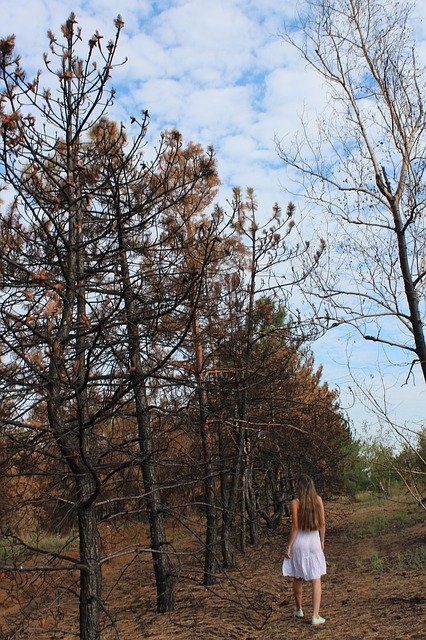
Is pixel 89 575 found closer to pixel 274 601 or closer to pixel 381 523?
pixel 274 601

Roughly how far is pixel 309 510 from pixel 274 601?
7.60 feet

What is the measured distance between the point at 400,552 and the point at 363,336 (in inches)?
214

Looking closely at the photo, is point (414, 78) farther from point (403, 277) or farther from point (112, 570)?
point (112, 570)

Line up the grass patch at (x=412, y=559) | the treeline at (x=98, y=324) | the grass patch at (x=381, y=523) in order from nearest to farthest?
1. the treeline at (x=98, y=324)
2. the grass patch at (x=412, y=559)
3. the grass patch at (x=381, y=523)

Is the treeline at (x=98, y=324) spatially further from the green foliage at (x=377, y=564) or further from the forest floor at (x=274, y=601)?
the green foliage at (x=377, y=564)

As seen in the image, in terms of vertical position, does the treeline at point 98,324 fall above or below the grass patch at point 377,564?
above

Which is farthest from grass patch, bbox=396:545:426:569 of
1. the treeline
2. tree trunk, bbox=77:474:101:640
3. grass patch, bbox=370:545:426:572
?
tree trunk, bbox=77:474:101:640

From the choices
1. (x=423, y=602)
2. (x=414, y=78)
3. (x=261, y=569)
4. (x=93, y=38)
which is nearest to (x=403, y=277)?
(x=414, y=78)

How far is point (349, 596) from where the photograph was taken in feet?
26.9

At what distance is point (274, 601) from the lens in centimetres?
840

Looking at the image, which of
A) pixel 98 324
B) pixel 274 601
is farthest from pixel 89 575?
pixel 274 601

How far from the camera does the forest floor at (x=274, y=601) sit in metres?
6.04

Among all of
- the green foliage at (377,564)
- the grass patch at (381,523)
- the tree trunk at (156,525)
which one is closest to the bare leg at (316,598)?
the tree trunk at (156,525)

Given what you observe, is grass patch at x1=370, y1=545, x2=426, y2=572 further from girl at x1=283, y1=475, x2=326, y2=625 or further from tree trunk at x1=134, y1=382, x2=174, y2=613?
tree trunk at x1=134, y1=382, x2=174, y2=613
